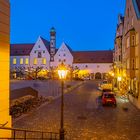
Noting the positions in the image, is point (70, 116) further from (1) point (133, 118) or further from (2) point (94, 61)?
(2) point (94, 61)

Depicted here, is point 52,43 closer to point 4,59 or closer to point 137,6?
point 137,6

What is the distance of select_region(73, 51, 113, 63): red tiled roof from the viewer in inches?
4023

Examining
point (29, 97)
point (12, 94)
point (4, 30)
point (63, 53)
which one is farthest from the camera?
point (63, 53)

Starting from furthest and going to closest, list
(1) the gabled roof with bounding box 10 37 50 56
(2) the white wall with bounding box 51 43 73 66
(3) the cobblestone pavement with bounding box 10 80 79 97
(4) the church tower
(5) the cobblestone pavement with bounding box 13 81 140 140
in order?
1. (1) the gabled roof with bounding box 10 37 50 56
2. (4) the church tower
3. (2) the white wall with bounding box 51 43 73 66
4. (3) the cobblestone pavement with bounding box 10 80 79 97
5. (5) the cobblestone pavement with bounding box 13 81 140 140

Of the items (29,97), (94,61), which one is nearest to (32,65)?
(94,61)

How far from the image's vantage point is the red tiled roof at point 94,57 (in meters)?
102

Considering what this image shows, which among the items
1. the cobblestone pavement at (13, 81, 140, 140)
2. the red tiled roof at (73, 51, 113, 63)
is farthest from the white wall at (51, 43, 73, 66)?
the cobblestone pavement at (13, 81, 140, 140)

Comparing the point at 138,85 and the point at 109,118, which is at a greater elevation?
the point at 138,85

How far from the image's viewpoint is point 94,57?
103750 millimetres

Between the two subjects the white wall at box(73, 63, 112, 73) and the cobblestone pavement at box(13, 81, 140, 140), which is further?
the white wall at box(73, 63, 112, 73)

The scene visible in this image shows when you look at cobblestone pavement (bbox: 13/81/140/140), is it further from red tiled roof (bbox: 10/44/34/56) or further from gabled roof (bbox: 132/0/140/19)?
red tiled roof (bbox: 10/44/34/56)

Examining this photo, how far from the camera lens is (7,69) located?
9297 mm

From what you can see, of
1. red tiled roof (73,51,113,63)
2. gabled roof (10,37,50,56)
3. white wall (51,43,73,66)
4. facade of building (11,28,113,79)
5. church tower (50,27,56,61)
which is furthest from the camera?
gabled roof (10,37,50,56)

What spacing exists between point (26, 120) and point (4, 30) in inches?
539
